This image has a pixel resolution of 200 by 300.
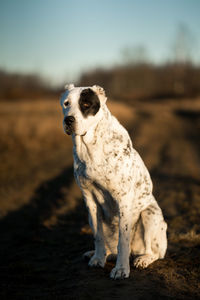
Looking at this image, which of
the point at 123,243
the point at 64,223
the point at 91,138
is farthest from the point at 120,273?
the point at 64,223

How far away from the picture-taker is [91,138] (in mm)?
4043

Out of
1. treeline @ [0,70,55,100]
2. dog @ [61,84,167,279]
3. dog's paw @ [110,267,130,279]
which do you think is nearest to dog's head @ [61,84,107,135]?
dog @ [61,84,167,279]

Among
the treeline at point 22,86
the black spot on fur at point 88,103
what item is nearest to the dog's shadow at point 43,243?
the black spot on fur at point 88,103

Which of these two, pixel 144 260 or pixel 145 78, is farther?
pixel 145 78

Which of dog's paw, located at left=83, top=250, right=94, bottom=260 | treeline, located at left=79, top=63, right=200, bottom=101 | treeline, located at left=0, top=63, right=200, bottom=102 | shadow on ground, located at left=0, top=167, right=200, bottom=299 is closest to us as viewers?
shadow on ground, located at left=0, top=167, right=200, bottom=299

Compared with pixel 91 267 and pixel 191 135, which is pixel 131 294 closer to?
pixel 91 267

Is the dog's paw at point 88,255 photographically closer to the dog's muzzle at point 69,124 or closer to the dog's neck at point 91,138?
the dog's neck at point 91,138

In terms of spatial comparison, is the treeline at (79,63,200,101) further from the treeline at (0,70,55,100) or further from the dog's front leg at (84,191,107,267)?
the dog's front leg at (84,191,107,267)

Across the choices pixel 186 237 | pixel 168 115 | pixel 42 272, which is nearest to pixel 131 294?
pixel 42 272

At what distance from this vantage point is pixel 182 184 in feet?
35.3

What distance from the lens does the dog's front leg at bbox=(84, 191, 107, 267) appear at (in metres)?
4.45

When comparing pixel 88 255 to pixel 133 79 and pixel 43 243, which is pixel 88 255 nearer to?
pixel 43 243

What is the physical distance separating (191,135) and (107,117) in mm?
19482

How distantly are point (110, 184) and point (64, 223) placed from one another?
3.63m
